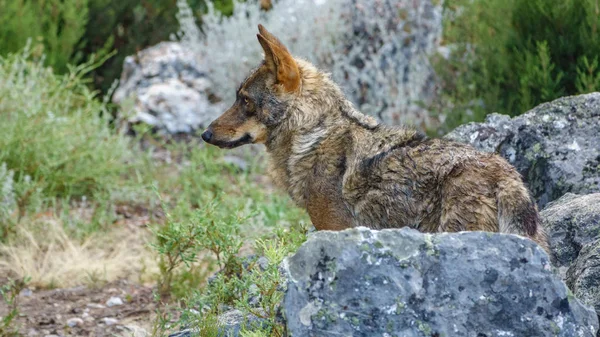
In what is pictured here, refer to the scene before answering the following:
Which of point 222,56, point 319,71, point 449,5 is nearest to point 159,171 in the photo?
point 222,56

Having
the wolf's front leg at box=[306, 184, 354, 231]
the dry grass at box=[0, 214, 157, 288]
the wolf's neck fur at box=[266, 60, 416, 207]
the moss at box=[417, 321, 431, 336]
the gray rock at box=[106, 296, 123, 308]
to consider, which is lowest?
the gray rock at box=[106, 296, 123, 308]

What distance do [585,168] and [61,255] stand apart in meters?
3.73

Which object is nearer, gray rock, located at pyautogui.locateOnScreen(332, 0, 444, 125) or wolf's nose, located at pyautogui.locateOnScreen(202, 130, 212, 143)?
wolf's nose, located at pyautogui.locateOnScreen(202, 130, 212, 143)

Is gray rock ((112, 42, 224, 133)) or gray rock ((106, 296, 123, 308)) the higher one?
gray rock ((112, 42, 224, 133))

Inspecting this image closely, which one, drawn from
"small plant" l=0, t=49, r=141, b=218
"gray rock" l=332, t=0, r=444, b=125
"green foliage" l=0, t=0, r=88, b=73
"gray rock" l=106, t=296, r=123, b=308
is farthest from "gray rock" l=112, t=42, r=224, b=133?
"gray rock" l=106, t=296, r=123, b=308

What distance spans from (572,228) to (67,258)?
370cm

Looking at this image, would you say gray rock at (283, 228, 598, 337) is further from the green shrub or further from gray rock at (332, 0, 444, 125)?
gray rock at (332, 0, 444, 125)

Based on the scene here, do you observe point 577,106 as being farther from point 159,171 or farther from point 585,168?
point 159,171

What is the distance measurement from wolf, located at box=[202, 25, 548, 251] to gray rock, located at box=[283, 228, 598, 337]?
0.63 metres

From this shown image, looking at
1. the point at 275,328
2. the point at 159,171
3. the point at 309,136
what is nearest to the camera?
the point at 275,328

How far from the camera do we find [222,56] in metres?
9.61

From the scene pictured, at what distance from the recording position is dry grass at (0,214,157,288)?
6129 millimetres

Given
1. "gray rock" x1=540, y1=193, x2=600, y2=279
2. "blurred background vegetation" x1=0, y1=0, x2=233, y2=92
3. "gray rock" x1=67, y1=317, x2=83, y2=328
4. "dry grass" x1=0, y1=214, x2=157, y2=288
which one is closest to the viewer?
"gray rock" x1=540, y1=193, x2=600, y2=279

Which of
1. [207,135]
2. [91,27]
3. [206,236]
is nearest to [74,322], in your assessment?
[206,236]
